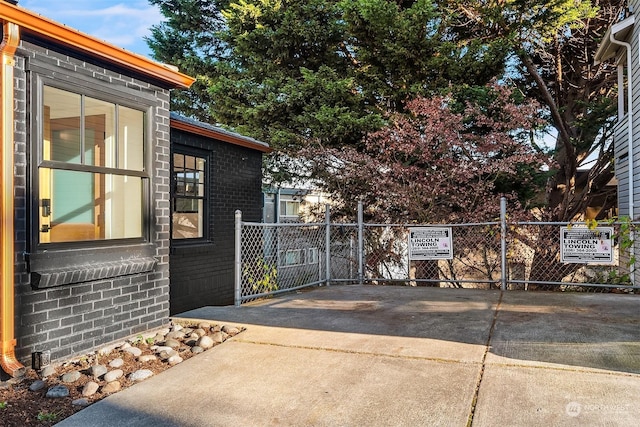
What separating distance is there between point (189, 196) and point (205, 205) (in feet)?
1.27

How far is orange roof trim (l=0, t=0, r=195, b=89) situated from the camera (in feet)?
10.5

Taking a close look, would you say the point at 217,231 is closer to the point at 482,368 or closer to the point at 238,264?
the point at 238,264

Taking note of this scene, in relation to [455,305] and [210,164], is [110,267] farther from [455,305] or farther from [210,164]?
[455,305]

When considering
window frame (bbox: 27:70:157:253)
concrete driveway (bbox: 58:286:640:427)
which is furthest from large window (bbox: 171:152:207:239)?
window frame (bbox: 27:70:157:253)

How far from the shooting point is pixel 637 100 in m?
8.40

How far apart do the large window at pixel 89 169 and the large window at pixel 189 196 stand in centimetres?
206

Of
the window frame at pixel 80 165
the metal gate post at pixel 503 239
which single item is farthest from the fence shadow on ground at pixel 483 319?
the window frame at pixel 80 165

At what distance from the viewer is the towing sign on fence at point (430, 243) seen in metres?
7.84

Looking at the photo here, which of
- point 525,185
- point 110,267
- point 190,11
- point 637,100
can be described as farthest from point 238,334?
point 190,11

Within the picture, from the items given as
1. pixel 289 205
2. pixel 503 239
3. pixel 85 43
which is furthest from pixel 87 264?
pixel 289 205

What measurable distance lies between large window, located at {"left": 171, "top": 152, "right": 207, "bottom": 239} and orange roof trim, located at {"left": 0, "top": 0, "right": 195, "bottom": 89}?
2.10 meters

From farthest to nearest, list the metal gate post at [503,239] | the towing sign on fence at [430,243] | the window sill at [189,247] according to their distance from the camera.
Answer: the towing sign on fence at [430,243]
the metal gate post at [503,239]
the window sill at [189,247]

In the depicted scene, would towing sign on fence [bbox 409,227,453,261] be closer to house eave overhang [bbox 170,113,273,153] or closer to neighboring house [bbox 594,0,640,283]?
house eave overhang [bbox 170,113,273,153]

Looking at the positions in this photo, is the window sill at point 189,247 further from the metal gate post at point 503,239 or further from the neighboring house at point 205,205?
the metal gate post at point 503,239
